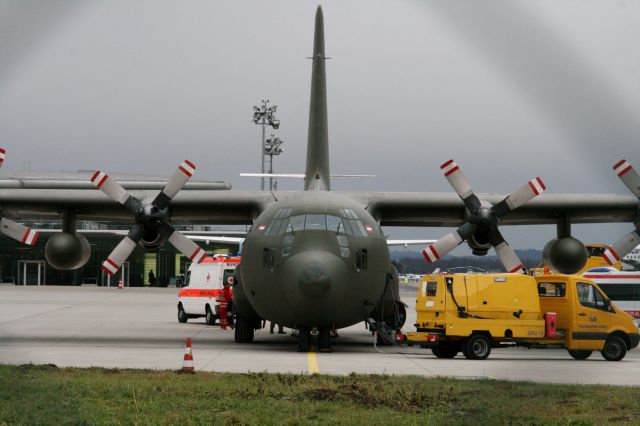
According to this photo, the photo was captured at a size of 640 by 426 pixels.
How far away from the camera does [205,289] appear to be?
34000 mm

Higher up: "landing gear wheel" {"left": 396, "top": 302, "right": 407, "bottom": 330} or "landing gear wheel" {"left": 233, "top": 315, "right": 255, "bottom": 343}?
"landing gear wheel" {"left": 396, "top": 302, "right": 407, "bottom": 330}

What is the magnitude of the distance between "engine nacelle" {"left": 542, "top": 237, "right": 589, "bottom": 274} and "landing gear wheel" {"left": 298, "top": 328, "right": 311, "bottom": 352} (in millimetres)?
8017

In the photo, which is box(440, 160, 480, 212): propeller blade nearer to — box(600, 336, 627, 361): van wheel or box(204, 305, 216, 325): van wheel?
box(600, 336, 627, 361): van wheel

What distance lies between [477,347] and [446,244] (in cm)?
367

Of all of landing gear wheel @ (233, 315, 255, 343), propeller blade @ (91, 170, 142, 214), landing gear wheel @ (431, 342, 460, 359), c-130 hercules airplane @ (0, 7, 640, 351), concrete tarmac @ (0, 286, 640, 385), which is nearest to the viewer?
concrete tarmac @ (0, 286, 640, 385)

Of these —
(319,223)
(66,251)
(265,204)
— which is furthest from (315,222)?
(66,251)

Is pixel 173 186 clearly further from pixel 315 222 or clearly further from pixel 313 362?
pixel 313 362

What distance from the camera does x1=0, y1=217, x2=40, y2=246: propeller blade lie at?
2375cm

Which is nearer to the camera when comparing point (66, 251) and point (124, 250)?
point (124, 250)

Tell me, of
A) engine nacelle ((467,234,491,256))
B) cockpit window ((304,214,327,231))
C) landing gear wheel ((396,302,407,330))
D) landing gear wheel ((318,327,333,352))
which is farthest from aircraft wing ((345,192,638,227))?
landing gear wheel ((318,327,333,352))

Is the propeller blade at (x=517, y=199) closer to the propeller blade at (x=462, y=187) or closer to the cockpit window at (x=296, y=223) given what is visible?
the propeller blade at (x=462, y=187)

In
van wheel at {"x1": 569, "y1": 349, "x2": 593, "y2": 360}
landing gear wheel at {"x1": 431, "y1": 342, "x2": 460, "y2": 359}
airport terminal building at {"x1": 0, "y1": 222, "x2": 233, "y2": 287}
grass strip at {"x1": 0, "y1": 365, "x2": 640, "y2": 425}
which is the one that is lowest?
grass strip at {"x1": 0, "y1": 365, "x2": 640, "y2": 425}

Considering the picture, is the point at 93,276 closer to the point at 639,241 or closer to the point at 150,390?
the point at 639,241

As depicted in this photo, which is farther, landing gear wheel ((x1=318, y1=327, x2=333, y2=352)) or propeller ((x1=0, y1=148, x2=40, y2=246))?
propeller ((x1=0, y1=148, x2=40, y2=246))
